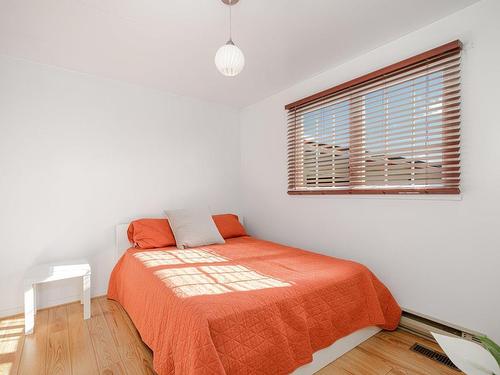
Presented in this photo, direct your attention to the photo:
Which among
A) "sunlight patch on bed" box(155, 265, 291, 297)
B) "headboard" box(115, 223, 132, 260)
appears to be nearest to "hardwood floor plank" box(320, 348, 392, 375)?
"sunlight patch on bed" box(155, 265, 291, 297)

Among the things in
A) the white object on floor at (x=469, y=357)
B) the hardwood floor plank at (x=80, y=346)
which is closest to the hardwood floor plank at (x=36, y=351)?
the hardwood floor plank at (x=80, y=346)

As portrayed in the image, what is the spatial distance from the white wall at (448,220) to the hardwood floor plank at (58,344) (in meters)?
2.17

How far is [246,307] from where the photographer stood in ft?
4.41

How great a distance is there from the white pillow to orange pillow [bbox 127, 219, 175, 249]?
8 centimetres

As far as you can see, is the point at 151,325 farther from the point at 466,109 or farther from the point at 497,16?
the point at 497,16

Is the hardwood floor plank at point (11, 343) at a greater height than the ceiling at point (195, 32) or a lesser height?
lesser

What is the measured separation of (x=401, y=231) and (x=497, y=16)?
4.86 feet

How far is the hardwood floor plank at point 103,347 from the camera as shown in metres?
1.62

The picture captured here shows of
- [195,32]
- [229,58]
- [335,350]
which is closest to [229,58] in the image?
[229,58]

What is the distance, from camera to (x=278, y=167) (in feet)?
10.6

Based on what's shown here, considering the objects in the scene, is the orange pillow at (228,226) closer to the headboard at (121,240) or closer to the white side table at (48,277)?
the headboard at (121,240)

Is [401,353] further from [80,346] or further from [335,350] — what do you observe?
[80,346]

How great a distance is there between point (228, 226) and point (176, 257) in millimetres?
1001

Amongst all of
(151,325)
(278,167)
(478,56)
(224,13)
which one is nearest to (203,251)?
(151,325)
